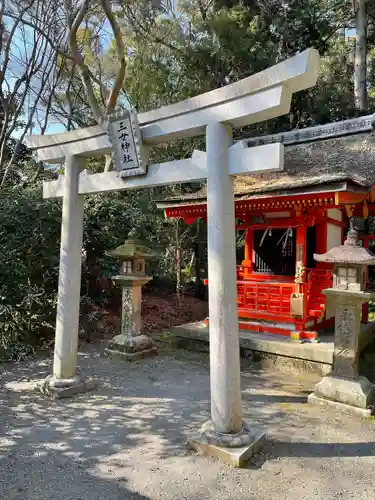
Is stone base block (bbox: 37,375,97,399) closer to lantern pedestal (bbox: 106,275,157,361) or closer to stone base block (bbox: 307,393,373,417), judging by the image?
lantern pedestal (bbox: 106,275,157,361)

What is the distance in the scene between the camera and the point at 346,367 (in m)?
5.00

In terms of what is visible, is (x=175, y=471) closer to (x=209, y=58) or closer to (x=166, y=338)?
(x=166, y=338)

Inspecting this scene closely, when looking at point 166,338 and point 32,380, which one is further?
point 166,338

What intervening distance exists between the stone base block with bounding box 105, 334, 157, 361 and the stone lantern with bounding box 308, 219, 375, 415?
10.7ft

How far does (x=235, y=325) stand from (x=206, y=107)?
2177mm

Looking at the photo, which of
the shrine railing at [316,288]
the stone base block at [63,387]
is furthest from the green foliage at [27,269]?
the shrine railing at [316,288]

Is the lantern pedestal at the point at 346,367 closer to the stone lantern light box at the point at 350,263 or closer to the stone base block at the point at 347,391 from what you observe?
the stone base block at the point at 347,391

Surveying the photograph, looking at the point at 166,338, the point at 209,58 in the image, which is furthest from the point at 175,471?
the point at 209,58

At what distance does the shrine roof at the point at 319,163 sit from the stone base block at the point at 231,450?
13.4ft

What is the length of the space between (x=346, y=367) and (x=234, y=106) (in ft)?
12.2

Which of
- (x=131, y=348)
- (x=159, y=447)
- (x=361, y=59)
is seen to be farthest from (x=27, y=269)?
(x=361, y=59)

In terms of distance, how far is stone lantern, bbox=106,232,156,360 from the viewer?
7.12 meters

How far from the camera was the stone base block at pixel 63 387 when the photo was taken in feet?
16.2

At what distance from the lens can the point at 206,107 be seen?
3.72 meters
